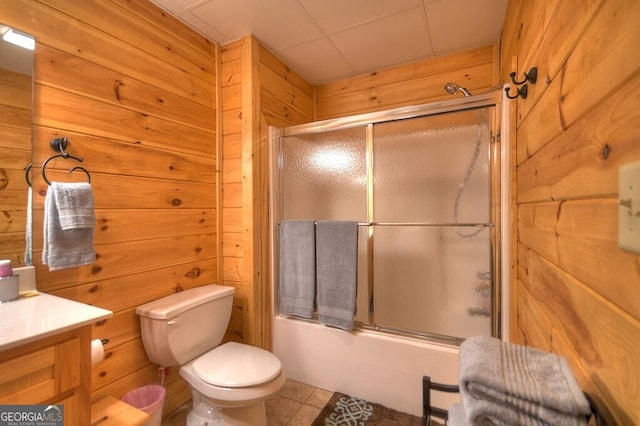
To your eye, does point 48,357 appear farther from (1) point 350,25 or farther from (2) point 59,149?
(1) point 350,25

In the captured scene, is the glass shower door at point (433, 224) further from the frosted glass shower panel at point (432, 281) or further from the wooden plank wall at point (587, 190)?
the wooden plank wall at point (587, 190)

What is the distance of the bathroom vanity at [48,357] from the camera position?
2.29ft

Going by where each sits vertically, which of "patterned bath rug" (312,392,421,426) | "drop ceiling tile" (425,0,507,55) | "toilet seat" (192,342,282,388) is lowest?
"patterned bath rug" (312,392,421,426)

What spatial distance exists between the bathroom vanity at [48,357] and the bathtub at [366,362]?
1218 millimetres

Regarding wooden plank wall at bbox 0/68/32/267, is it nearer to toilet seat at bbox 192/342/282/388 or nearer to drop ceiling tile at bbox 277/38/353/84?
toilet seat at bbox 192/342/282/388

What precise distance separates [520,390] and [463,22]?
1976 mm

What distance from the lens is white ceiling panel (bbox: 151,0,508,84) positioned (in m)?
1.53

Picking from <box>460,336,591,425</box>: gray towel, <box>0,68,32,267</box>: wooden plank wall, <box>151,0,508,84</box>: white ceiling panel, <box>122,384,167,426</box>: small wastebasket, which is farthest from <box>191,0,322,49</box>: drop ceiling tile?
<box>122,384,167,426</box>: small wastebasket

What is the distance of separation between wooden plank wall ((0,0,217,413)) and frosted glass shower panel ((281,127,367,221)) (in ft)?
1.99

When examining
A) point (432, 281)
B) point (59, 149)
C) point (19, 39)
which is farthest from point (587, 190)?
point (19, 39)

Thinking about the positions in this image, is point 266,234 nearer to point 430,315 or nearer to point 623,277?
point 430,315

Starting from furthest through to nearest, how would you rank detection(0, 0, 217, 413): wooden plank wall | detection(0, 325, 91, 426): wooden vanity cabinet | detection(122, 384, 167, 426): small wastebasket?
detection(122, 384, 167, 426): small wastebasket
detection(0, 0, 217, 413): wooden plank wall
detection(0, 325, 91, 426): wooden vanity cabinet

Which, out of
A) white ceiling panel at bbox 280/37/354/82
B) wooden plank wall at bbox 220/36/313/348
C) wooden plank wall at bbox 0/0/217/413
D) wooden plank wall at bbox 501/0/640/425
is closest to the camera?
wooden plank wall at bbox 501/0/640/425

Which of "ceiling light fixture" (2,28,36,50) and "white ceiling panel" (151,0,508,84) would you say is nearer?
"ceiling light fixture" (2,28,36,50)
